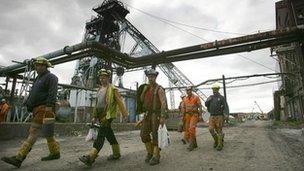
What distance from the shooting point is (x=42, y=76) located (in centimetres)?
573

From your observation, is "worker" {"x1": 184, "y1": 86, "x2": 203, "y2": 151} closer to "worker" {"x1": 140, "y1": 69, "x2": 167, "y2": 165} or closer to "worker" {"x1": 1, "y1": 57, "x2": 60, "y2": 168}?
"worker" {"x1": 140, "y1": 69, "x2": 167, "y2": 165}

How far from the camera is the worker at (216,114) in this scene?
26.4 ft

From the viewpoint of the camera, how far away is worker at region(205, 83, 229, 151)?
26.4ft

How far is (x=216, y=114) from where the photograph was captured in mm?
8297

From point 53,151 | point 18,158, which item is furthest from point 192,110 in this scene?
point 18,158

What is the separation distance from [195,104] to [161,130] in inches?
126

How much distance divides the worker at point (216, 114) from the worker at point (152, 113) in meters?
2.84

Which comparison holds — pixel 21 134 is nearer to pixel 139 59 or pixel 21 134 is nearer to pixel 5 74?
pixel 139 59

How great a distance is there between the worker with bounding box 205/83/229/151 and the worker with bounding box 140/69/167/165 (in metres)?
2.84

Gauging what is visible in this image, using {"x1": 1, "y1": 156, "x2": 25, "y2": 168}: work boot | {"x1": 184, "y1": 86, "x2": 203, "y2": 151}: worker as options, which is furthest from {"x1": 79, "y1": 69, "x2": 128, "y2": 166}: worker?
{"x1": 184, "y1": 86, "x2": 203, "y2": 151}: worker

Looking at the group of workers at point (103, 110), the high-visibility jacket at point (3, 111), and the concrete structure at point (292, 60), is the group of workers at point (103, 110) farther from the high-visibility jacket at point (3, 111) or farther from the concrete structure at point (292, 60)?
the concrete structure at point (292, 60)

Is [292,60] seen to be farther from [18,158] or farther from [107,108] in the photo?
[18,158]

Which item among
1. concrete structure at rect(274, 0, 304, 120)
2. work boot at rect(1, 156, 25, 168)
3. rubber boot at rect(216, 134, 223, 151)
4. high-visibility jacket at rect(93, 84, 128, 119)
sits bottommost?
work boot at rect(1, 156, 25, 168)

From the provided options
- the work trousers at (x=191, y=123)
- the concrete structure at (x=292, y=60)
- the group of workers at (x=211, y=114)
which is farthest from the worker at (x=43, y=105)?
the concrete structure at (x=292, y=60)
